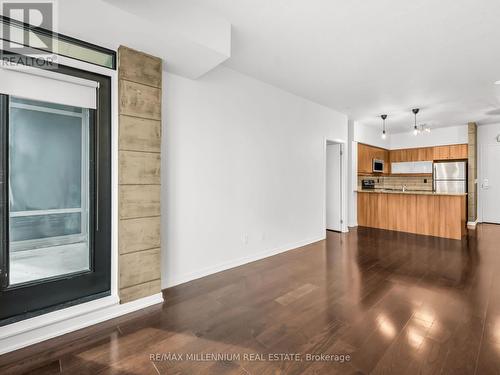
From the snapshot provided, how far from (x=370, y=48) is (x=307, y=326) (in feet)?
10.2

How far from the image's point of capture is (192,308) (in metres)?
2.52

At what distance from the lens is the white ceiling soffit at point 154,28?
6.41ft

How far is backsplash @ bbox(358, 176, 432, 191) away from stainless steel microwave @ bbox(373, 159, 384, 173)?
29 cm

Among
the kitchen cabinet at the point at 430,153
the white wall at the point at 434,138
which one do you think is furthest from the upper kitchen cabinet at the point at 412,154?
the white wall at the point at 434,138

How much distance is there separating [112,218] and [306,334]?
2.05 m

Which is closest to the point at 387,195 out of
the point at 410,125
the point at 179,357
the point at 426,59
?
the point at 410,125

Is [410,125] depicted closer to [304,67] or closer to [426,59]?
[426,59]

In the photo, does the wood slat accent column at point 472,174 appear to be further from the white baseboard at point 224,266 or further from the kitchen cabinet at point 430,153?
the white baseboard at point 224,266

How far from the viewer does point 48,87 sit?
2117 mm

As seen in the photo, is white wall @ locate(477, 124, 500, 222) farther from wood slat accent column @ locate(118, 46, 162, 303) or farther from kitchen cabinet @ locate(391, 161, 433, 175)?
wood slat accent column @ locate(118, 46, 162, 303)

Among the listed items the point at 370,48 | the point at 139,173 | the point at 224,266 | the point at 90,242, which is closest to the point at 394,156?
the point at 370,48

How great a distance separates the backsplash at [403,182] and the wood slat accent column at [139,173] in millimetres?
6832

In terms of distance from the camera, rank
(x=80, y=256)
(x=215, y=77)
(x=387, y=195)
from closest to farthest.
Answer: (x=80, y=256)
(x=215, y=77)
(x=387, y=195)

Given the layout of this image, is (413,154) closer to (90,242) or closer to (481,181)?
(481,181)
